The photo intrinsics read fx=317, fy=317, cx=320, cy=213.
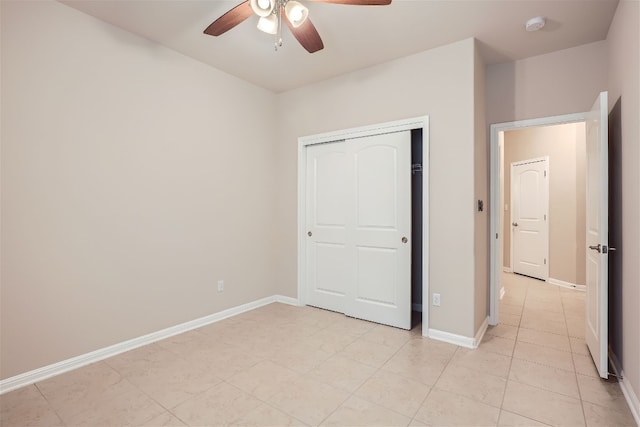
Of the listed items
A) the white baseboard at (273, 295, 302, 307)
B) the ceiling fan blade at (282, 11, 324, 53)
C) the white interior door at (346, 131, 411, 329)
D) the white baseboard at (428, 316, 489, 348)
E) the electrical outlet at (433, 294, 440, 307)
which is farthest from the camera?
the white baseboard at (273, 295, 302, 307)

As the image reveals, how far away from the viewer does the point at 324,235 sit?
3.97 meters

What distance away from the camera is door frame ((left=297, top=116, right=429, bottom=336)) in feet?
10.3

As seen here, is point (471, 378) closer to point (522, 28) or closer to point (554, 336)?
point (554, 336)

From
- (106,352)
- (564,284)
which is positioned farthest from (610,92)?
(106,352)

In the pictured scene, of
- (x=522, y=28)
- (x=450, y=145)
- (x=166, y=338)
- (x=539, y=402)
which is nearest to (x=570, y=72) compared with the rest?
(x=522, y=28)

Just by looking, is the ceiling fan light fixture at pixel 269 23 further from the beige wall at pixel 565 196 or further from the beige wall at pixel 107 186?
the beige wall at pixel 565 196

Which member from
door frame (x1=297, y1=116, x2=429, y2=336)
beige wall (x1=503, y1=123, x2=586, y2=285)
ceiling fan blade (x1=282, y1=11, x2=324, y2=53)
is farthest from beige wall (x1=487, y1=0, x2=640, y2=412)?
beige wall (x1=503, y1=123, x2=586, y2=285)

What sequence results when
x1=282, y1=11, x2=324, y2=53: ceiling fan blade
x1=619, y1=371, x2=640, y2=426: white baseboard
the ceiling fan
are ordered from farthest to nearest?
x1=282, y1=11, x2=324, y2=53: ceiling fan blade
the ceiling fan
x1=619, y1=371, x2=640, y2=426: white baseboard

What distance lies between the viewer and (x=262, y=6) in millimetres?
1978

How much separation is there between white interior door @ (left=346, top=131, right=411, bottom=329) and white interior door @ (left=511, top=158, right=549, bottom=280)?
3627mm

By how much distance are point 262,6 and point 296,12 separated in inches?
8.5

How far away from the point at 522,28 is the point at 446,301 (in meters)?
2.49

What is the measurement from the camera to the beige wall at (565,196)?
16.1ft

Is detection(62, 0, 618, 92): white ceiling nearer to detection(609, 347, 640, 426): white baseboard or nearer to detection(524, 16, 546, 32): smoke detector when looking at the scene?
detection(524, 16, 546, 32): smoke detector
